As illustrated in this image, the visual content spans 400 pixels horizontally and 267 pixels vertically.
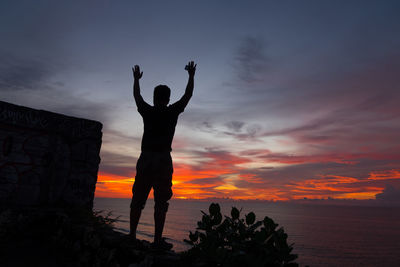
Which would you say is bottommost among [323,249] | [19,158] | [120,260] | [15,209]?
[323,249]

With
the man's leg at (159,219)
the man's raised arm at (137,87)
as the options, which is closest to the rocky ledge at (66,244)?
the man's leg at (159,219)

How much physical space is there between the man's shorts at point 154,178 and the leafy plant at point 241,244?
1.81 metres

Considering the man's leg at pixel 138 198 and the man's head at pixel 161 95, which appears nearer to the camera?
the man's leg at pixel 138 198

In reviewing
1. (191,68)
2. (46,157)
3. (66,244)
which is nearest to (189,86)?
(191,68)

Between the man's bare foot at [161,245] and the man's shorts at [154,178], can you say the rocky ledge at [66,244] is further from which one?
the man's shorts at [154,178]

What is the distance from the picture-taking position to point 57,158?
336 inches

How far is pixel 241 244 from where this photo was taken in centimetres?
260

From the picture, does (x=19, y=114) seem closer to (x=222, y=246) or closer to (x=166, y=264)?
(x=166, y=264)

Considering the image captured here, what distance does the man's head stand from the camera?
4973 millimetres

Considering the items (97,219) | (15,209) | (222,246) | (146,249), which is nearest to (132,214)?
(146,249)

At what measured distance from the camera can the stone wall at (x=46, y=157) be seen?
771 centimetres

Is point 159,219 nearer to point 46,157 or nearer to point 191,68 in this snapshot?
point 191,68

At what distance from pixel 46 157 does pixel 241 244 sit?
7677mm

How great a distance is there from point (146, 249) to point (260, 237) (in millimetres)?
2536
